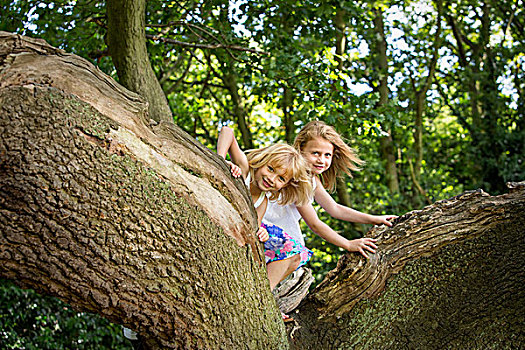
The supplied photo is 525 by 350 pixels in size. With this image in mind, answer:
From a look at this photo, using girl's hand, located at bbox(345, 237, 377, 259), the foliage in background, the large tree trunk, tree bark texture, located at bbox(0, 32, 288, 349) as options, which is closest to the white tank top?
girl's hand, located at bbox(345, 237, 377, 259)

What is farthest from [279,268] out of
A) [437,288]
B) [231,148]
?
[437,288]

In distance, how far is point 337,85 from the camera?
4.24m

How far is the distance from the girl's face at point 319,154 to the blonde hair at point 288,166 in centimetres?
40

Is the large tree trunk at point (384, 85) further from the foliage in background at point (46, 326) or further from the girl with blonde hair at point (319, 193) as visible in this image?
the foliage in background at point (46, 326)

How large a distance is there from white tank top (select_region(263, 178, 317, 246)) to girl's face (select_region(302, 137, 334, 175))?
30 cm

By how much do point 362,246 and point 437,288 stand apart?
43 centimetres

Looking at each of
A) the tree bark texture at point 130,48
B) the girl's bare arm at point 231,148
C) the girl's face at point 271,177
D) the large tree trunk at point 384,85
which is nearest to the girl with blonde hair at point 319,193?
the girl's face at point 271,177

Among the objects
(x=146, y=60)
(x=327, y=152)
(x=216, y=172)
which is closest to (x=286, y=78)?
(x=327, y=152)

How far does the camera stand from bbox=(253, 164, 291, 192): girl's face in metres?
3.05

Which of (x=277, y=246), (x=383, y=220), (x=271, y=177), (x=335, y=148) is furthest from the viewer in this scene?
(x=335, y=148)

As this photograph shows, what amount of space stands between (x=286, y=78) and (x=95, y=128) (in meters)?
2.76

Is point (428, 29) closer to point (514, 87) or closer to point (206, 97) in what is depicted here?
point (514, 87)

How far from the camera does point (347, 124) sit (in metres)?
4.12

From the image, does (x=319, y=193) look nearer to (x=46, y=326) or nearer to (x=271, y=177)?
(x=271, y=177)
